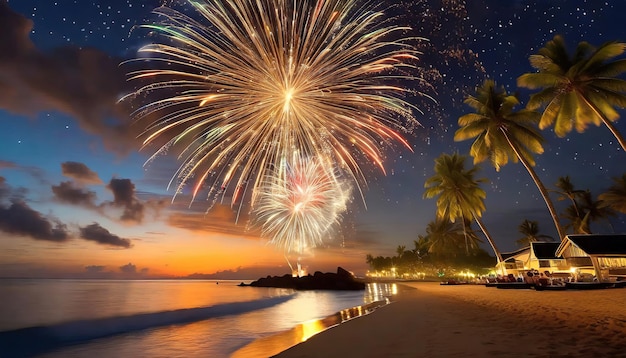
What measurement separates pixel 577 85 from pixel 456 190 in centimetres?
2373

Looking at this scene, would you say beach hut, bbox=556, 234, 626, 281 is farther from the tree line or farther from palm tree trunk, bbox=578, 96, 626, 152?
palm tree trunk, bbox=578, 96, 626, 152

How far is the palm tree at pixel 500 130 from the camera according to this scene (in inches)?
1465

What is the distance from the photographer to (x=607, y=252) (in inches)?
1368

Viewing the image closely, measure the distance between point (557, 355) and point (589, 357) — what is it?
0.56 meters

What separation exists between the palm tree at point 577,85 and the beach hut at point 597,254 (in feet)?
37.4

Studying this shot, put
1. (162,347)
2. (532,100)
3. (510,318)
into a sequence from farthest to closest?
(532,100), (162,347), (510,318)

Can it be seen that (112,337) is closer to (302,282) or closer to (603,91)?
(603,91)

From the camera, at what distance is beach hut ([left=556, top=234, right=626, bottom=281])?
34500 mm

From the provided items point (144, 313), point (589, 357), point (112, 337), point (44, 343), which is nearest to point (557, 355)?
point (589, 357)

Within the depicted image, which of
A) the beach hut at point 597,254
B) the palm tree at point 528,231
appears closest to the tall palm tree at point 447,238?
the palm tree at point 528,231

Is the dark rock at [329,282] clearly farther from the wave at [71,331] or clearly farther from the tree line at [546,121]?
the wave at [71,331]

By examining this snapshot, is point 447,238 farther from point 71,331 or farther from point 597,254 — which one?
point 71,331

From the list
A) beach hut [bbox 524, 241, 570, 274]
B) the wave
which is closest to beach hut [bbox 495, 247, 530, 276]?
beach hut [bbox 524, 241, 570, 274]

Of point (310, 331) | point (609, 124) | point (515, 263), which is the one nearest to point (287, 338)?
point (310, 331)
